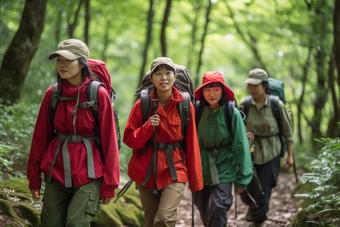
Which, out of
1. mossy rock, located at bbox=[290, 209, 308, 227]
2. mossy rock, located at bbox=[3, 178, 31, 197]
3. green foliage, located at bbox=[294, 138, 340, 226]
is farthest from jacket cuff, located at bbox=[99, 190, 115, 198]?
mossy rock, located at bbox=[290, 209, 308, 227]

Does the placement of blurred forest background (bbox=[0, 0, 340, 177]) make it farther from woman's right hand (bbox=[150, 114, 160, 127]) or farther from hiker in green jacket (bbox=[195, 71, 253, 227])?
hiker in green jacket (bbox=[195, 71, 253, 227])

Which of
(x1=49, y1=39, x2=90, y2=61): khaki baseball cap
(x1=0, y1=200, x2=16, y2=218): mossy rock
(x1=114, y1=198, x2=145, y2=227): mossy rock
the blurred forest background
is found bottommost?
(x1=114, y1=198, x2=145, y2=227): mossy rock

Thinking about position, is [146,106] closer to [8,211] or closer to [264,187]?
[8,211]

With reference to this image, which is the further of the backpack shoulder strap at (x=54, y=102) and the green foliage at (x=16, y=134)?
the green foliage at (x=16, y=134)

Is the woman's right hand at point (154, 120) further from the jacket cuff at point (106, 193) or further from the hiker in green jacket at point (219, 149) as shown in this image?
the hiker in green jacket at point (219, 149)

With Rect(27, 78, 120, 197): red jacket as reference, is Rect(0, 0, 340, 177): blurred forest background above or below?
above

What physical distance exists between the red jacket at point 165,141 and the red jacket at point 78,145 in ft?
1.94

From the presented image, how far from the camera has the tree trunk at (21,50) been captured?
21.9 feet

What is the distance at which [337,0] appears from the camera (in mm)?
6652

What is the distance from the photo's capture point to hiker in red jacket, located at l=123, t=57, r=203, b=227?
3789mm

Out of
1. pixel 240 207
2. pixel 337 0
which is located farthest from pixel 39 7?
pixel 240 207

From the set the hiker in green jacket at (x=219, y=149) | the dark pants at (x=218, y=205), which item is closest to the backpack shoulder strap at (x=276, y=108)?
the hiker in green jacket at (x=219, y=149)

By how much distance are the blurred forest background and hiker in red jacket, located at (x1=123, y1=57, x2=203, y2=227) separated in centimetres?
170

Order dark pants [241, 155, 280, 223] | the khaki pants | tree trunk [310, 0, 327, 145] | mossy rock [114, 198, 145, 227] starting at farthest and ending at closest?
tree trunk [310, 0, 327, 145] < dark pants [241, 155, 280, 223] < mossy rock [114, 198, 145, 227] < the khaki pants
